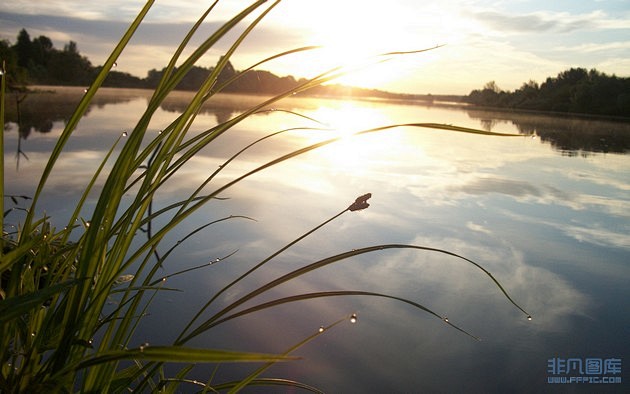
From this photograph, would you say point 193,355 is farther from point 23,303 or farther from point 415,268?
point 415,268

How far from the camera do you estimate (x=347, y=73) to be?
0.58 m

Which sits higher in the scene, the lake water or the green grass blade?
the green grass blade

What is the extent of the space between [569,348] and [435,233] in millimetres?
1070

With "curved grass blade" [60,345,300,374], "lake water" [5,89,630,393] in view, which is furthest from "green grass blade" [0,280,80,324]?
"lake water" [5,89,630,393]

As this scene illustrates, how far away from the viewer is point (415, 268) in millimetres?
2150

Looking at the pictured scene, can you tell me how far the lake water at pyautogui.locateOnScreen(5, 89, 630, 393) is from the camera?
1461 mm

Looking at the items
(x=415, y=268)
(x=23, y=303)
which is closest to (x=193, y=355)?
(x=23, y=303)

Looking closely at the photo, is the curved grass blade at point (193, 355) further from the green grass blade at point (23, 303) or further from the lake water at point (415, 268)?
the lake water at point (415, 268)

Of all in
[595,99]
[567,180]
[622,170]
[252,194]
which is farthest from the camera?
[595,99]

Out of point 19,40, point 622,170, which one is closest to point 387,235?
point 622,170

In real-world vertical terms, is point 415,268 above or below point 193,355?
below

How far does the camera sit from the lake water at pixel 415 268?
146 centimetres

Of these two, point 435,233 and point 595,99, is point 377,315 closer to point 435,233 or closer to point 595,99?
point 435,233

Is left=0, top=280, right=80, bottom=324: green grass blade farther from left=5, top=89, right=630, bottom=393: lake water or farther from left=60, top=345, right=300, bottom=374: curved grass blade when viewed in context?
left=5, top=89, right=630, bottom=393: lake water
